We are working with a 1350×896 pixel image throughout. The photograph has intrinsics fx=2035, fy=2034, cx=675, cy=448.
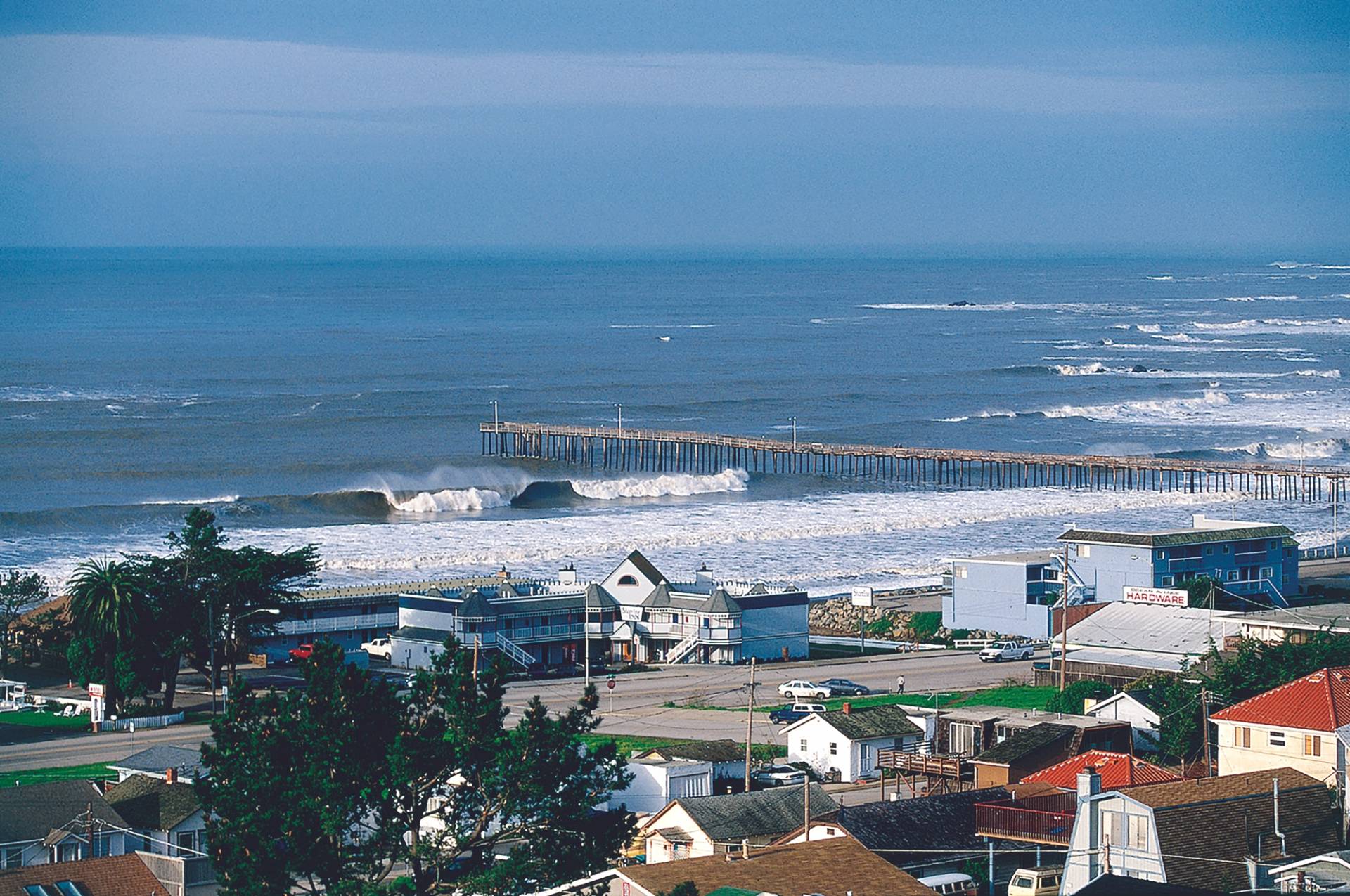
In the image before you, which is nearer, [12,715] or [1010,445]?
[12,715]

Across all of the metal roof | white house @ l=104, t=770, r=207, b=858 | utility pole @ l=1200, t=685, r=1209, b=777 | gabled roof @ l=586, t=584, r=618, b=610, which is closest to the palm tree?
gabled roof @ l=586, t=584, r=618, b=610

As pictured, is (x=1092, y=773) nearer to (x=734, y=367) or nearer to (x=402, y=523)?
Result: (x=402, y=523)

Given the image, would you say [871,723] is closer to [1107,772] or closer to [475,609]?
[1107,772]

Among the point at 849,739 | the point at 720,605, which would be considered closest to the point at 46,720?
the point at 720,605

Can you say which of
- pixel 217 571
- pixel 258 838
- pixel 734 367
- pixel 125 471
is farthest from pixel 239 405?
pixel 258 838

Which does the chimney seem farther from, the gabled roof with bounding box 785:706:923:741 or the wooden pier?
the wooden pier
